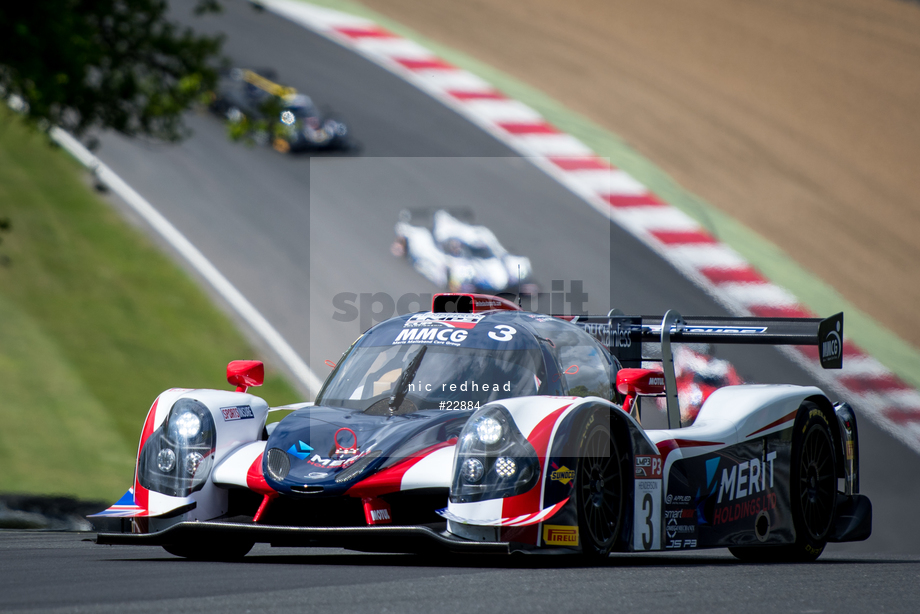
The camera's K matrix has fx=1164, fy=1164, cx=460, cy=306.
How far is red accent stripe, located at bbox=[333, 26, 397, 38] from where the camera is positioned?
3083 centimetres

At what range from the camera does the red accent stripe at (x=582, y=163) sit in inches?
991

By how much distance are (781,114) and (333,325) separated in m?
14.2

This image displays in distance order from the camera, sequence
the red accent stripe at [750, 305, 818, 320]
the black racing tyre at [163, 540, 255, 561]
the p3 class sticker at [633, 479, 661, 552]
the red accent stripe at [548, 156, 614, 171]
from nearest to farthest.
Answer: the p3 class sticker at [633, 479, 661, 552], the black racing tyre at [163, 540, 255, 561], the red accent stripe at [750, 305, 818, 320], the red accent stripe at [548, 156, 614, 171]

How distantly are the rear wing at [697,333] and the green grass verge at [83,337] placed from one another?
757cm

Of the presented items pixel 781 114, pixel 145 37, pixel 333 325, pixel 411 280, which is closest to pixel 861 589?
pixel 145 37

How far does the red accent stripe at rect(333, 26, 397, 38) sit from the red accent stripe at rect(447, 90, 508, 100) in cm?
386

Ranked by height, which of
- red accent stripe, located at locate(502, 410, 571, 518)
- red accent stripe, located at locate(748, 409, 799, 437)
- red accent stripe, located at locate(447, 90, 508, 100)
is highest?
red accent stripe, located at locate(447, 90, 508, 100)

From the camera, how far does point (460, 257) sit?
2034cm

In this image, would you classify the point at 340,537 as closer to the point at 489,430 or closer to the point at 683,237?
the point at 489,430

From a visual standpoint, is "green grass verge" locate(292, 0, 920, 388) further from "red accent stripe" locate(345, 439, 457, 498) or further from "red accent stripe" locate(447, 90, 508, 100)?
"red accent stripe" locate(345, 439, 457, 498)

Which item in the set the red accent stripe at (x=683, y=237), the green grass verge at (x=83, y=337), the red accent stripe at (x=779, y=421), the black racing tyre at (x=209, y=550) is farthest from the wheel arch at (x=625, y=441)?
the red accent stripe at (x=683, y=237)

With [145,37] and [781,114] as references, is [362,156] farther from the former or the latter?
[145,37]

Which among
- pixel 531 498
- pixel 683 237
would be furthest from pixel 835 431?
pixel 683 237

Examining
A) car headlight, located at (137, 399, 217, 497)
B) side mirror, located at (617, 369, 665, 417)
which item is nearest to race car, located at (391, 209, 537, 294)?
side mirror, located at (617, 369, 665, 417)
